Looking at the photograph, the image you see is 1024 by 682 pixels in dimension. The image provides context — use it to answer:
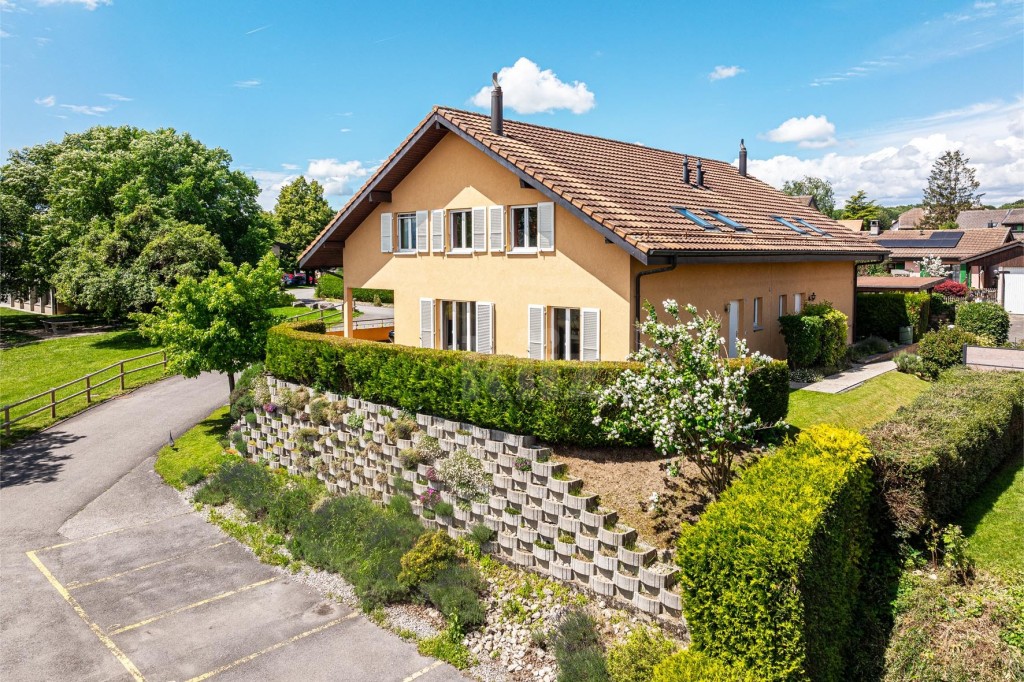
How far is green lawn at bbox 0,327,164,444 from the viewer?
28.0 metres

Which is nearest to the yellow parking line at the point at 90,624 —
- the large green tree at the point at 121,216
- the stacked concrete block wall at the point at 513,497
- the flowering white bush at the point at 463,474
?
the stacked concrete block wall at the point at 513,497

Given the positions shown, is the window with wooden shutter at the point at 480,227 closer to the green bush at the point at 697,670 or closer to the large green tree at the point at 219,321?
the large green tree at the point at 219,321

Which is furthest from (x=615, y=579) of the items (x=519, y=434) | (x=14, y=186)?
(x=14, y=186)

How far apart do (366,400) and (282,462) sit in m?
4.63

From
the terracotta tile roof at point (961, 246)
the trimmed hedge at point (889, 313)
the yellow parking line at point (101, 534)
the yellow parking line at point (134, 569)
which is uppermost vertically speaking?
the terracotta tile roof at point (961, 246)

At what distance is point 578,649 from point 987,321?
23.6m

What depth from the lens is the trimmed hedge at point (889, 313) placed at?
2820cm

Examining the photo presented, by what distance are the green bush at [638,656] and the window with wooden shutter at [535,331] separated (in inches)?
360

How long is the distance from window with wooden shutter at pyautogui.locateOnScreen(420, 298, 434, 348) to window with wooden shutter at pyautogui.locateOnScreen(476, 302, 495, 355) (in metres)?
2.18

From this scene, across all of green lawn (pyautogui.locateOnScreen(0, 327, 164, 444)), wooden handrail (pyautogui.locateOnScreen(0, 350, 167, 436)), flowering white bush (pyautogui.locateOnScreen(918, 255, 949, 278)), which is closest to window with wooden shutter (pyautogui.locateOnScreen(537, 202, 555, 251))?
wooden handrail (pyautogui.locateOnScreen(0, 350, 167, 436))

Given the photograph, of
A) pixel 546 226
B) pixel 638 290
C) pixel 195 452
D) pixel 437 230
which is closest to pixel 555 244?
pixel 546 226

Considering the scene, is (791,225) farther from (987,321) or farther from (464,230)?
(464,230)

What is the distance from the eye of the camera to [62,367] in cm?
3453

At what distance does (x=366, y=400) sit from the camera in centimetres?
1923
